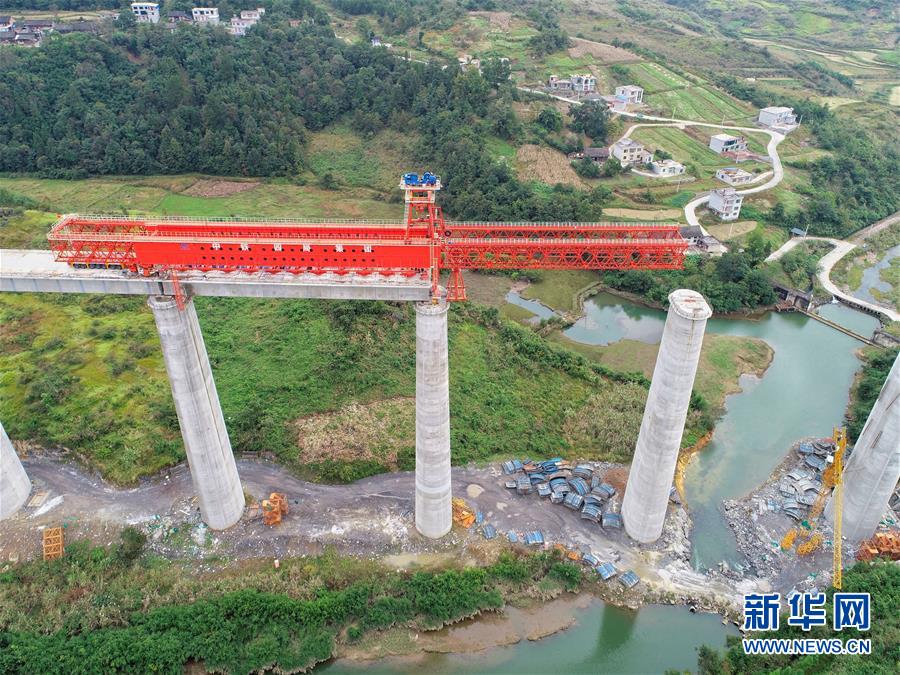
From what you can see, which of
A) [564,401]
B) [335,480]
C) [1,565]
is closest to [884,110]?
[564,401]

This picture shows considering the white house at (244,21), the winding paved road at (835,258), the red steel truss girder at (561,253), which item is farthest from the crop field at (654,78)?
the red steel truss girder at (561,253)

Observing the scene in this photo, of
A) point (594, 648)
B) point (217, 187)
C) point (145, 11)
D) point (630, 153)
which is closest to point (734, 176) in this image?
point (630, 153)

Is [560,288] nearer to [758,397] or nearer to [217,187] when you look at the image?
[758,397]

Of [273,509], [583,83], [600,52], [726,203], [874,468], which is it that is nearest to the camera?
[874,468]

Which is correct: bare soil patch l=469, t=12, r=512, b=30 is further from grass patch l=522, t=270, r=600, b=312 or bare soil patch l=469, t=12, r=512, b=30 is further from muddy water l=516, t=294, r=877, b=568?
muddy water l=516, t=294, r=877, b=568

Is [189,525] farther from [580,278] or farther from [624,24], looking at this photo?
[624,24]

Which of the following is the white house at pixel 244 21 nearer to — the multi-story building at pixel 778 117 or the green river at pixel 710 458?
the green river at pixel 710 458
